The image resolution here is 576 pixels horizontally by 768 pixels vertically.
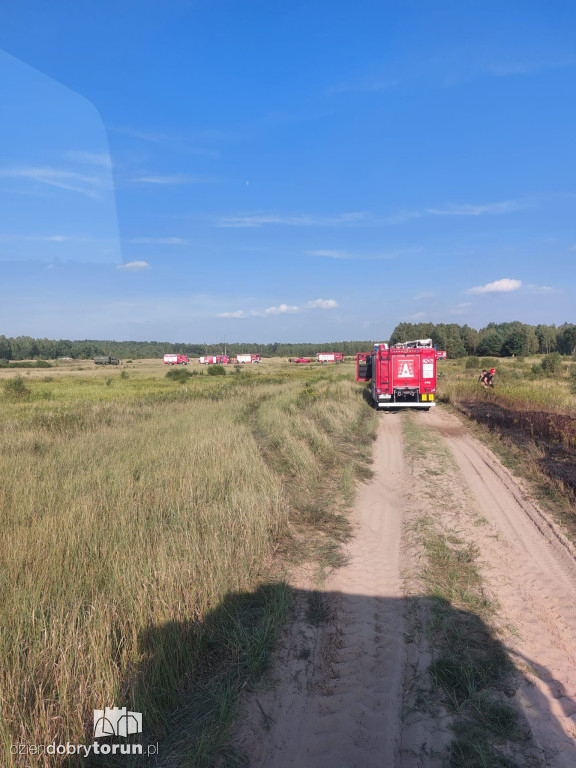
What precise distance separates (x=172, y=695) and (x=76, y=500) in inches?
140

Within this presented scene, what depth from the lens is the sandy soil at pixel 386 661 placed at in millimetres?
2971

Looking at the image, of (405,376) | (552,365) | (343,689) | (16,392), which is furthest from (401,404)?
(552,365)

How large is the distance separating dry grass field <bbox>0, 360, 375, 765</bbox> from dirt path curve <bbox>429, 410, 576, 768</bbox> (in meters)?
2.14

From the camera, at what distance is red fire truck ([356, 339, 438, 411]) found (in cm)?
1973

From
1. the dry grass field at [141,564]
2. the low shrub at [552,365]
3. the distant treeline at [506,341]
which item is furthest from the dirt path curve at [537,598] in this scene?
the distant treeline at [506,341]

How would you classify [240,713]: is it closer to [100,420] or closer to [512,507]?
[512,507]

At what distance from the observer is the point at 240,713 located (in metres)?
3.20

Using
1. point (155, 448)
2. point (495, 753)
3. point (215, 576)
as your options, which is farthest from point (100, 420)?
point (495, 753)

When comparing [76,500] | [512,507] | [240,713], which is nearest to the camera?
[240,713]

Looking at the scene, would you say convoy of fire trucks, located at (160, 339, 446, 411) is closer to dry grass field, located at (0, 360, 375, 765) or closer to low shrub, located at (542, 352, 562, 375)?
dry grass field, located at (0, 360, 375, 765)

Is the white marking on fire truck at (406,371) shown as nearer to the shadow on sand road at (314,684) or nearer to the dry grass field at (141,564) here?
the dry grass field at (141,564)

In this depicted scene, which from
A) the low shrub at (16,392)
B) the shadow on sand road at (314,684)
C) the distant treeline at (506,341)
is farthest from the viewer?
the distant treeline at (506,341)

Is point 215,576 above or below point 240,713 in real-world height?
above

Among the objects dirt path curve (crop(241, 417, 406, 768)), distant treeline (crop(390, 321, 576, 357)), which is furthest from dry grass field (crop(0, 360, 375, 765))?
distant treeline (crop(390, 321, 576, 357))
